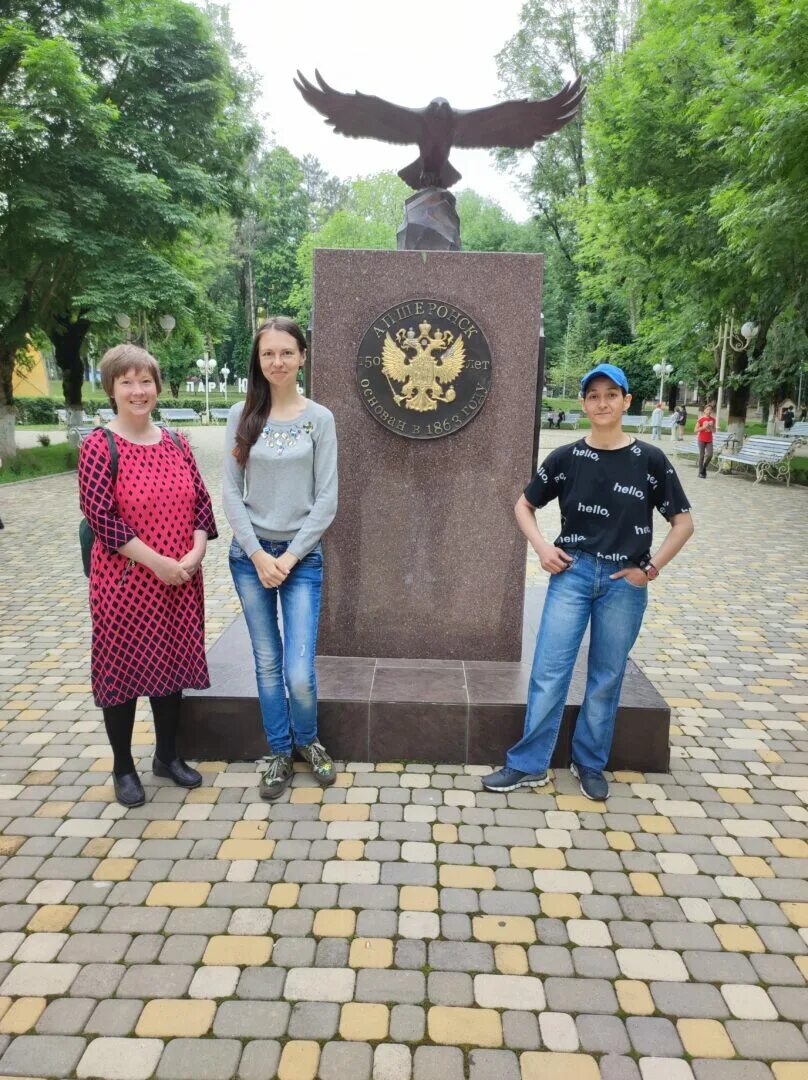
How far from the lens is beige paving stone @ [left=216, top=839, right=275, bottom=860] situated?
120 inches

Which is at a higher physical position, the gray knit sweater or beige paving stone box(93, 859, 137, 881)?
the gray knit sweater

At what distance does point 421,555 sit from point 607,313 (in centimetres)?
3673

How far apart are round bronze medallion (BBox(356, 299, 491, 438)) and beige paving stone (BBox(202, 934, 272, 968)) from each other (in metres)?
2.50

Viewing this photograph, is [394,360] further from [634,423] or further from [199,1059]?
[634,423]

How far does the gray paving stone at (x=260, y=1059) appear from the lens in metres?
2.09

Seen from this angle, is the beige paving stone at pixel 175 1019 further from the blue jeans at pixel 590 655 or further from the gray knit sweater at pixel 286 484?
the blue jeans at pixel 590 655

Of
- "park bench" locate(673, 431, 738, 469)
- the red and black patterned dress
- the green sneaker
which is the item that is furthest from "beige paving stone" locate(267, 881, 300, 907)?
"park bench" locate(673, 431, 738, 469)

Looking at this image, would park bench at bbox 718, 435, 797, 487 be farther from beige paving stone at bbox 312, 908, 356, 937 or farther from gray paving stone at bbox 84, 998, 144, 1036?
gray paving stone at bbox 84, 998, 144, 1036

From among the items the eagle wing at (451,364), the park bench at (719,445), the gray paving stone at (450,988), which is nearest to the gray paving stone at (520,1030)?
the gray paving stone at (450,988)

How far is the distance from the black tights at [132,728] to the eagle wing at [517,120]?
11.2 feet

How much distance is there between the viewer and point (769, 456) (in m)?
16.5

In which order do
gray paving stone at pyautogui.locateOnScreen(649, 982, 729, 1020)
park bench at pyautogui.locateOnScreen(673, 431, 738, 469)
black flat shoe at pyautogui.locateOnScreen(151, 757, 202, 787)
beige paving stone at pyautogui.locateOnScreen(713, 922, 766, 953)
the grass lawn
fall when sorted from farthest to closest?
park bench at pyautogui.locateOnScreen(673, 431, 738, 469) → the grass lawn → black flat shoe at pyautogui.locateOnScreen(151, 757, 202, 787) → beige paving stone at pyautogui.locateOnScreen(713, 922, 766, 953) → gray paving stone at pyautogui.locateOnScreen(649, 982, 729, 1020)

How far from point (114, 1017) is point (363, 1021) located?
2.30 ft

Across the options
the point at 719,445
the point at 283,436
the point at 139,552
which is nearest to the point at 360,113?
the point at 283,436
